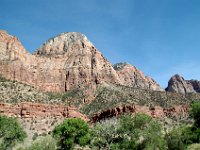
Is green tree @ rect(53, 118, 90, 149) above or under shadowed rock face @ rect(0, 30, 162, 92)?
under

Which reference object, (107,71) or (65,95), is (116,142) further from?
(107,71)

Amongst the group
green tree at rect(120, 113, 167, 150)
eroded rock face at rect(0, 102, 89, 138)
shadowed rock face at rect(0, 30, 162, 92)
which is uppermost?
shadowed rock face at rect(0, 30, 162, 92)

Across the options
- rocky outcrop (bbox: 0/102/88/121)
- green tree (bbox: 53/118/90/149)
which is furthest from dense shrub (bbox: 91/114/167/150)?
rocky outcrop (bbox: 0/102/88/121)

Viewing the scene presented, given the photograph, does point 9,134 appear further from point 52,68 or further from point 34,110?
point 52,68

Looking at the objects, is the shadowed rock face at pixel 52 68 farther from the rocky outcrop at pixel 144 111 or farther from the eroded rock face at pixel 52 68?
the rocky outcrop at pixel 144 111

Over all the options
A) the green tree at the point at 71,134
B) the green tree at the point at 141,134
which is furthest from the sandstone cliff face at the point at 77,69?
the green tree at the point at 141,134

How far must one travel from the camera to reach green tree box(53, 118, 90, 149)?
273 ft

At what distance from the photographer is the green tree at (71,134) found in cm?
8331

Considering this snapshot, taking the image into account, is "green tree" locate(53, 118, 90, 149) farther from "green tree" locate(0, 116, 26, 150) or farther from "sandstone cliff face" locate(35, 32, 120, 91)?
"sandstone cliff face" locate(35, 32, 120, 91)

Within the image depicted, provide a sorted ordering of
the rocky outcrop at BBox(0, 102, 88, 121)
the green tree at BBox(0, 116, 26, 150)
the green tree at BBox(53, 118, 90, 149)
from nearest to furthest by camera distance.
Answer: the green tree at BBox(0, 116, 26, 150), the green tree at BBox(53, 118, 90, 149), the rocky outcrop at BBox(0, 102, 88, 121)

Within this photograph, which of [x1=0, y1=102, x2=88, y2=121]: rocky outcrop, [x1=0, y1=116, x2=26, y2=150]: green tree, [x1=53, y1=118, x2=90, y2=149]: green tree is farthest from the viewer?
[x1=0, y1=102, x2=88, y2=121]: rocky outcrop

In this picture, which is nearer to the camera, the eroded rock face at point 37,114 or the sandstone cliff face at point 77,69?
the eroded rock face at point 37,114

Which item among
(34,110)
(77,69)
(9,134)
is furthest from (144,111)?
(77,69)

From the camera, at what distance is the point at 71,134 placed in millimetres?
85000
